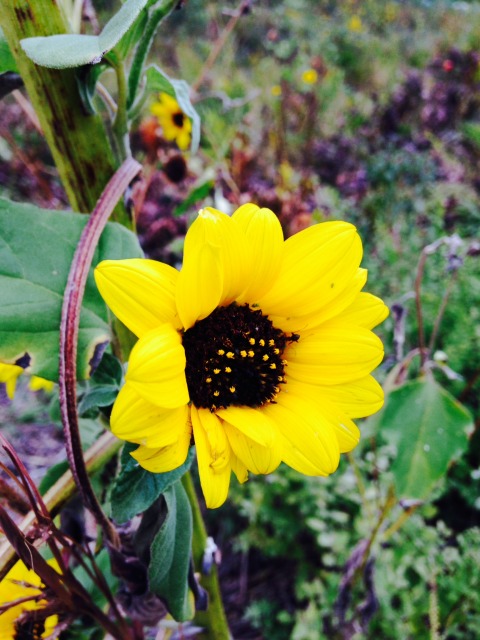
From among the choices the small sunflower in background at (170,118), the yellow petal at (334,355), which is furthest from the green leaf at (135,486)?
the small sunflower in background at (170,118)

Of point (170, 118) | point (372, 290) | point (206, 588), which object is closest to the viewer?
point (206, 588)

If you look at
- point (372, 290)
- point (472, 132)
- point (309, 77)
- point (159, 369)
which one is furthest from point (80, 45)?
point (309, 77)

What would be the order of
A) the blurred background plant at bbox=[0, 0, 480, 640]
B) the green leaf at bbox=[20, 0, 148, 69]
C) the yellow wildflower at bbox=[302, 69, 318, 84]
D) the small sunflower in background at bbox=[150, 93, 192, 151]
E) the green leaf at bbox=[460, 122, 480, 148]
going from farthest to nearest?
the yellow wildflower at bbox=[302, 69, 318, 84]
the green leaf at bbox=[460, 122, 480, 148]
the small sunflower in background at bbox=[150, 93, 192, 151]
the blurred background plant at bbox=[0, 0, 480, 640]
the green leaf at bbox=[20, 0, 148, 69]

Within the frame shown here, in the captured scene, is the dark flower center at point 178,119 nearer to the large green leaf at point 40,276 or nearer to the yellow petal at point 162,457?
the large green leaf at point 40,276

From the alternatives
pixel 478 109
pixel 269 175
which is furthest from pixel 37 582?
pixel 478 109

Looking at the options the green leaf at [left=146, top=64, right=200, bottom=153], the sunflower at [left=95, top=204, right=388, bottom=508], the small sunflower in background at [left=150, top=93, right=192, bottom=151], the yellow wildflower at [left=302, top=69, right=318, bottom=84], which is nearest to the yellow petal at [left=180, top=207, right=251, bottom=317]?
the sunflower at [left=95, top=204, right=388, bottom=508]

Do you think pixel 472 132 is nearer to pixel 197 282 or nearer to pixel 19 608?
pixel 197 282

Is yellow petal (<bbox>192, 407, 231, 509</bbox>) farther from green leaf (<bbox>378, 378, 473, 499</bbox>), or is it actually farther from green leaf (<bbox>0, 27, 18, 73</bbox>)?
green leaf (<bbox>378, 378, 473, 499</bbox>)
